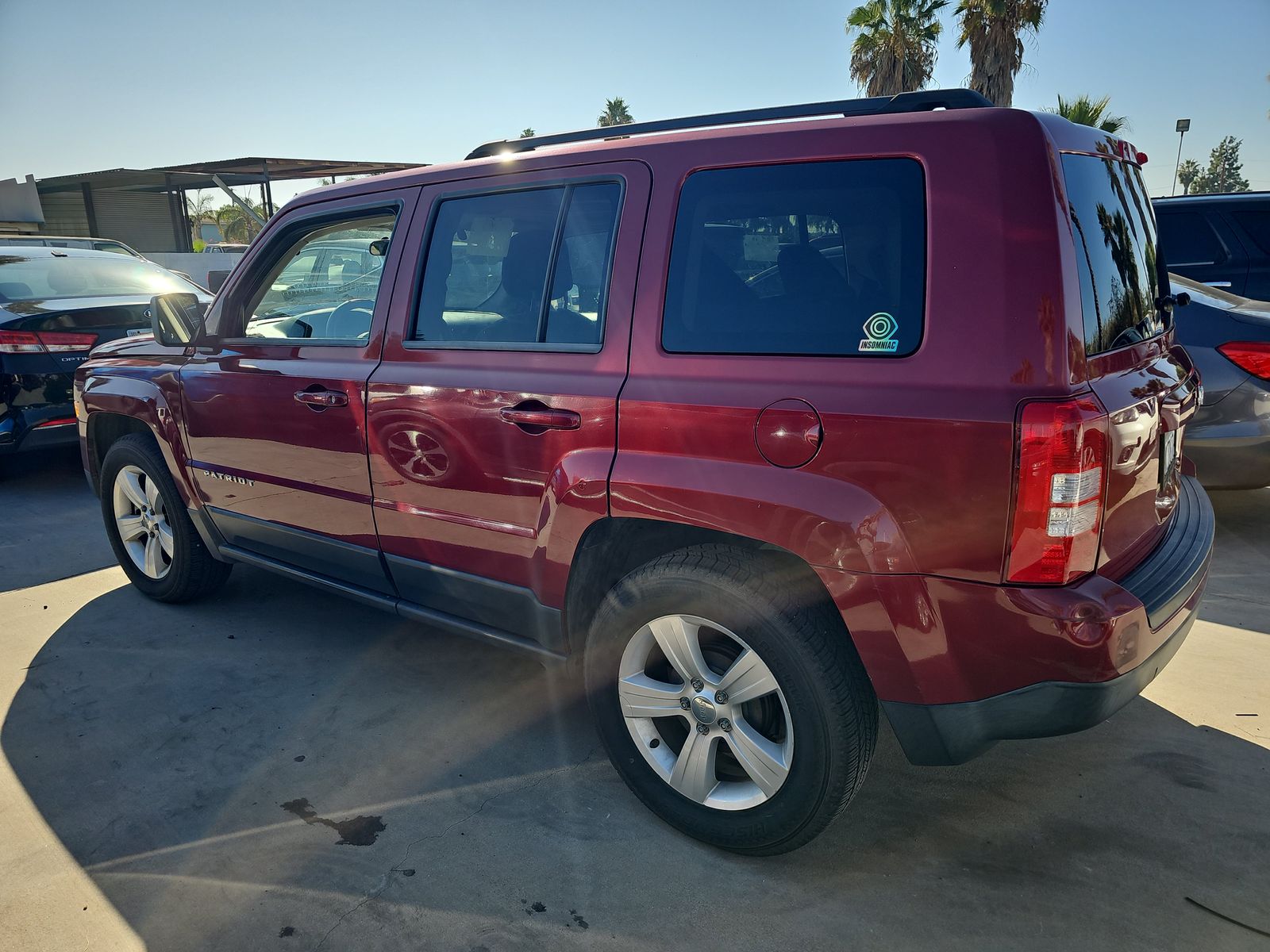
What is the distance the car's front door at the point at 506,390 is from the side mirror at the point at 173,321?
1366mm

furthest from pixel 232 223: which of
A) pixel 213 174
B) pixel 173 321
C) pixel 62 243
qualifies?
pixel 173 321

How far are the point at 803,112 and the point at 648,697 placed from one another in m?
1.61

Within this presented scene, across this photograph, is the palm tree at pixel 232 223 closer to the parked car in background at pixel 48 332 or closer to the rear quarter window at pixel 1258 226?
the parked car in background at pixel 48 332

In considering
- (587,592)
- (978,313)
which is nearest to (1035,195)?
(978,313)

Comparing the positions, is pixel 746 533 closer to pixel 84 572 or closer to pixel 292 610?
pixel 292 610

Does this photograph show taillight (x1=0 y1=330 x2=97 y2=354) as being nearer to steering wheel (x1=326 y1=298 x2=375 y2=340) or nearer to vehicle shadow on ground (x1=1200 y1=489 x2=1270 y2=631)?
steering wheel (x1=326 y1=298 x2=375 y2=340)

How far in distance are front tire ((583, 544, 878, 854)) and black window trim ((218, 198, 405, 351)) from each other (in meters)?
1.43

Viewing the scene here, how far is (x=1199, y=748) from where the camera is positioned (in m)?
2.79

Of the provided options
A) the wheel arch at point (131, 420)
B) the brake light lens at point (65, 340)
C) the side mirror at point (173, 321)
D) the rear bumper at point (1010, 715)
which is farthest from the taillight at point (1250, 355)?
the brake light lens at point (65, 340)

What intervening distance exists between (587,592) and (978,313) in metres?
1.29

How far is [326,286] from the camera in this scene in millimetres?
3543

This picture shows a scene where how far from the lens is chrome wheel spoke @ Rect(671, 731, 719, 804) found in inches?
92.7

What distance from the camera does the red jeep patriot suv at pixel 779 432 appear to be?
186 centimetres

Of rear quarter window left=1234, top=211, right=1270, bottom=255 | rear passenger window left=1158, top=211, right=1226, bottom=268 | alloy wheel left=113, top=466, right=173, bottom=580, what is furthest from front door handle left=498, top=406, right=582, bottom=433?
rear quarter window left=1234, top=211, right=1270, bottom=255
